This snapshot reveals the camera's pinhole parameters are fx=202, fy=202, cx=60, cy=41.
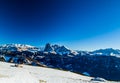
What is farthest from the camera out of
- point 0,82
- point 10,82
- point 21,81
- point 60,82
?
point 60,82

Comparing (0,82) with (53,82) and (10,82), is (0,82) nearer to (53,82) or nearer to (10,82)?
(10,82)

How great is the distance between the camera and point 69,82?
3219 cm

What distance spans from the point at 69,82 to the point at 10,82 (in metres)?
15.9

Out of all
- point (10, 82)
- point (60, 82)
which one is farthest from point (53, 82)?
point (10, 82)

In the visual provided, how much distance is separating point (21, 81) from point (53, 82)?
11624 mm

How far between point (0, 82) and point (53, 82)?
50.2 feet

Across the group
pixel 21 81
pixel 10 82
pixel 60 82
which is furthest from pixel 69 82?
pixel 10 82

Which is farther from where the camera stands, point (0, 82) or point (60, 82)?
point (60, 82)

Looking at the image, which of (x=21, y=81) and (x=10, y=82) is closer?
(x=10, y=82)

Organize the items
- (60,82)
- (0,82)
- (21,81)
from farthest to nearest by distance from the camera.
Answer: (60,82)
(21,81)
(0,82)

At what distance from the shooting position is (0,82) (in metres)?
16.2

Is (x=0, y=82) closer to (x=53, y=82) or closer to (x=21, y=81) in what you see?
(x=21, y=81)

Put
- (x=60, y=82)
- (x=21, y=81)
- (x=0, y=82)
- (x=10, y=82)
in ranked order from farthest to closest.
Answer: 1. (x=60, y=82)
2. (x=21, y=81)
3. (x=10, y=82)
4. (x=0, y=82)

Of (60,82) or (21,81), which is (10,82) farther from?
(60,82)
